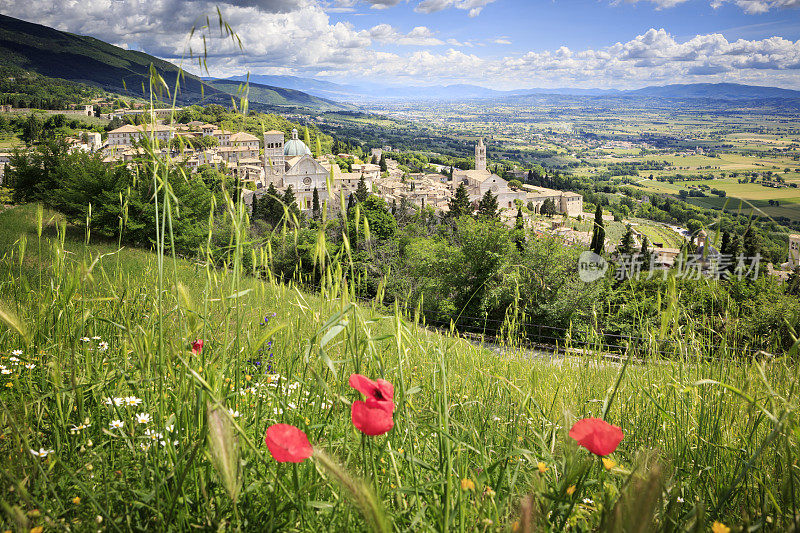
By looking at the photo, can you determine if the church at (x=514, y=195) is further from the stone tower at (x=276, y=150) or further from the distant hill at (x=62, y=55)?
the distant hill at (x=62, y=55)

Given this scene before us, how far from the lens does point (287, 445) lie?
81cm

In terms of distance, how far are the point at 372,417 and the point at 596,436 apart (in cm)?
49

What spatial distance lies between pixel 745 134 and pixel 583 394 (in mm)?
164928

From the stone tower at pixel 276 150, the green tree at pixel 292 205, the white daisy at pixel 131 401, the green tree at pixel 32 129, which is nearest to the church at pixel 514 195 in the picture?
the stone tower at pixel 276 150

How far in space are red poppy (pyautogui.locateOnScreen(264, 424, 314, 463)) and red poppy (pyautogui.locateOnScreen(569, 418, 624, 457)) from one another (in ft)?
1.77

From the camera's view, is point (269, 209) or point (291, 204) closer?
point (291, 204)

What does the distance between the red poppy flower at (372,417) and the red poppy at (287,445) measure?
0.10m

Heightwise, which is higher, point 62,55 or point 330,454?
point 62,55

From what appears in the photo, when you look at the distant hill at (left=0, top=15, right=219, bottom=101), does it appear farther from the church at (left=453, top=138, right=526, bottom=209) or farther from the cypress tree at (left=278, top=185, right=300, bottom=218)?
the cypress tree at (left=278, top=185, right=300, bottom=218)

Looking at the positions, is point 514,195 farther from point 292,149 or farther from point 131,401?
point 131,401

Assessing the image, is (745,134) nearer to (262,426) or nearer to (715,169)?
(715,169)

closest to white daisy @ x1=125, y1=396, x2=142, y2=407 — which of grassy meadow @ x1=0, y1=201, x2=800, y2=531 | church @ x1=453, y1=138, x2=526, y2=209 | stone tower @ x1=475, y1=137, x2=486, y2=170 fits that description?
grassy meadow @ x1=0, y1=201, x2=800, y2=531

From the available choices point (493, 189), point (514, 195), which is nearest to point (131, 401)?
point (493, 189)

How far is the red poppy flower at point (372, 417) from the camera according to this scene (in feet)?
2.71
